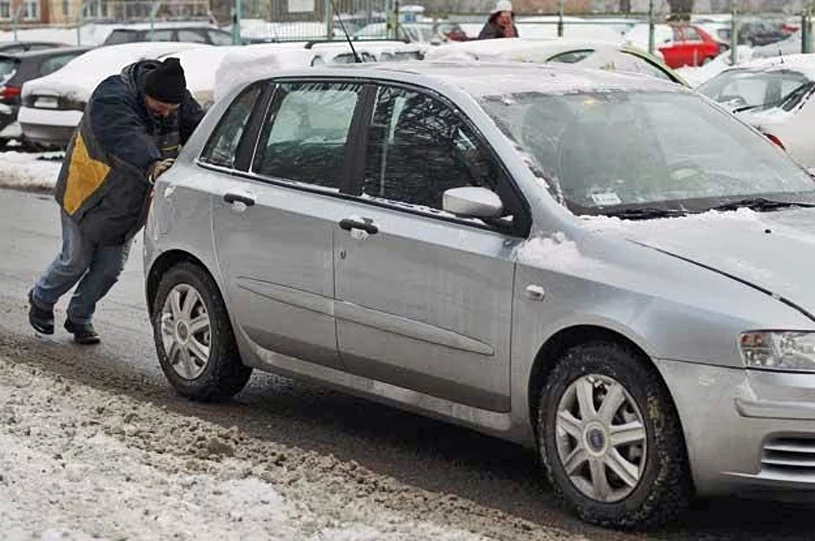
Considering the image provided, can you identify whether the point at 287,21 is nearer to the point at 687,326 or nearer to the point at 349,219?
the point at 349,219

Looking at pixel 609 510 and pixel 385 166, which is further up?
pixel 385 166

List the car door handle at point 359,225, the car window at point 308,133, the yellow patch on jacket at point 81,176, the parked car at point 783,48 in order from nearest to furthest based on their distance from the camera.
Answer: the car door handle at point 359,225, the car window at point 308,133, the yellow patch on jacket at point 81,176, the parked car at point 783,48

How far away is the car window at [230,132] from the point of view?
774 centimetres

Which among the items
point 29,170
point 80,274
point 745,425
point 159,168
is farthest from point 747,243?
point 29,170

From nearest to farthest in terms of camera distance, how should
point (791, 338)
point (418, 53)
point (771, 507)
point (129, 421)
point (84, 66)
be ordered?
point (791, 338)
point (771, 507)
point (129, 421)
point (418, 53)
point (84, 66)

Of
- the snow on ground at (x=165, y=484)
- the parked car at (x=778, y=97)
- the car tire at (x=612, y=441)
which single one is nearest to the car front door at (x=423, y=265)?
the car tire at (x=612, y=441)

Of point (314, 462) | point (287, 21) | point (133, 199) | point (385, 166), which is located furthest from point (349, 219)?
point (287, 21)

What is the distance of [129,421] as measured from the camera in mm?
7207

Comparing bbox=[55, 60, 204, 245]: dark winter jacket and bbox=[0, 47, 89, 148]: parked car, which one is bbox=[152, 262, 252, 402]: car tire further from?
bbox=[0, 47, 89, 148]: parked car

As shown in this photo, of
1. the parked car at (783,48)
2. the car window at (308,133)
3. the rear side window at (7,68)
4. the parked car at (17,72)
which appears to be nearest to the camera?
the car window at (308,133)

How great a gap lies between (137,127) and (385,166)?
2.20 meters

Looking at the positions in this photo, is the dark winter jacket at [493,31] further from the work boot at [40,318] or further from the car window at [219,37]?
the car window at [219,37]

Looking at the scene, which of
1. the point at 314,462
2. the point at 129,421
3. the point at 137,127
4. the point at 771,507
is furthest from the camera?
the point at 137,127

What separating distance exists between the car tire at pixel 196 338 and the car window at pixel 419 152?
1.17 m
